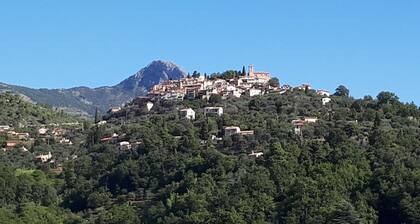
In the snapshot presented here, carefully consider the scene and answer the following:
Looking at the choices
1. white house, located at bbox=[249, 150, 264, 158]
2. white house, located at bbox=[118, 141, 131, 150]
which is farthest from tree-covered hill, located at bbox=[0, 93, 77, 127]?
white house, located at bbox=[249, 150, 264, 158]

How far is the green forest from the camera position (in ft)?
161

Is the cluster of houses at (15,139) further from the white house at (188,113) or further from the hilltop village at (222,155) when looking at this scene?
the white house at (188,113)

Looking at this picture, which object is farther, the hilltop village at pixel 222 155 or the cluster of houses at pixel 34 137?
the cluster of houses at pixel 34 137

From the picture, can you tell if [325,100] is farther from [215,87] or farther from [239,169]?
[239,169]

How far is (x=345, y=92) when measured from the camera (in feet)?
295

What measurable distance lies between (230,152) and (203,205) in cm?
1407

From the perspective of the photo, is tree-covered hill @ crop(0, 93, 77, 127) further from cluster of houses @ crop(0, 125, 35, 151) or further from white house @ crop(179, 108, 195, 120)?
white house @ crop(179, 108, 195, 120)

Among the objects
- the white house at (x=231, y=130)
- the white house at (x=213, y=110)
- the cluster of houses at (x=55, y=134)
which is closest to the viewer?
the white house at (x=231, y=130)

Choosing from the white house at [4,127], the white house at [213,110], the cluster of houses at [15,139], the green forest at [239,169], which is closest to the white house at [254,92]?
the green forest at [239,169]

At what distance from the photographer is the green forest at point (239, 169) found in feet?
161

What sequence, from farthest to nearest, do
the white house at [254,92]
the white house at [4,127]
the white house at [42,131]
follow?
the white house at [254,92], the white house at [42,131], the white house at [4,127]

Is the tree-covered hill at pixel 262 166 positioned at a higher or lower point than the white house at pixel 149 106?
lower

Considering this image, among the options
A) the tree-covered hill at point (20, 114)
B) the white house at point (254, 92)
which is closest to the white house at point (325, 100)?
the white house at point (254, 92)

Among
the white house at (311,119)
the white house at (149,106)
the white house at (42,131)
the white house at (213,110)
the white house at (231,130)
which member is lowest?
the white house at (231,130)
